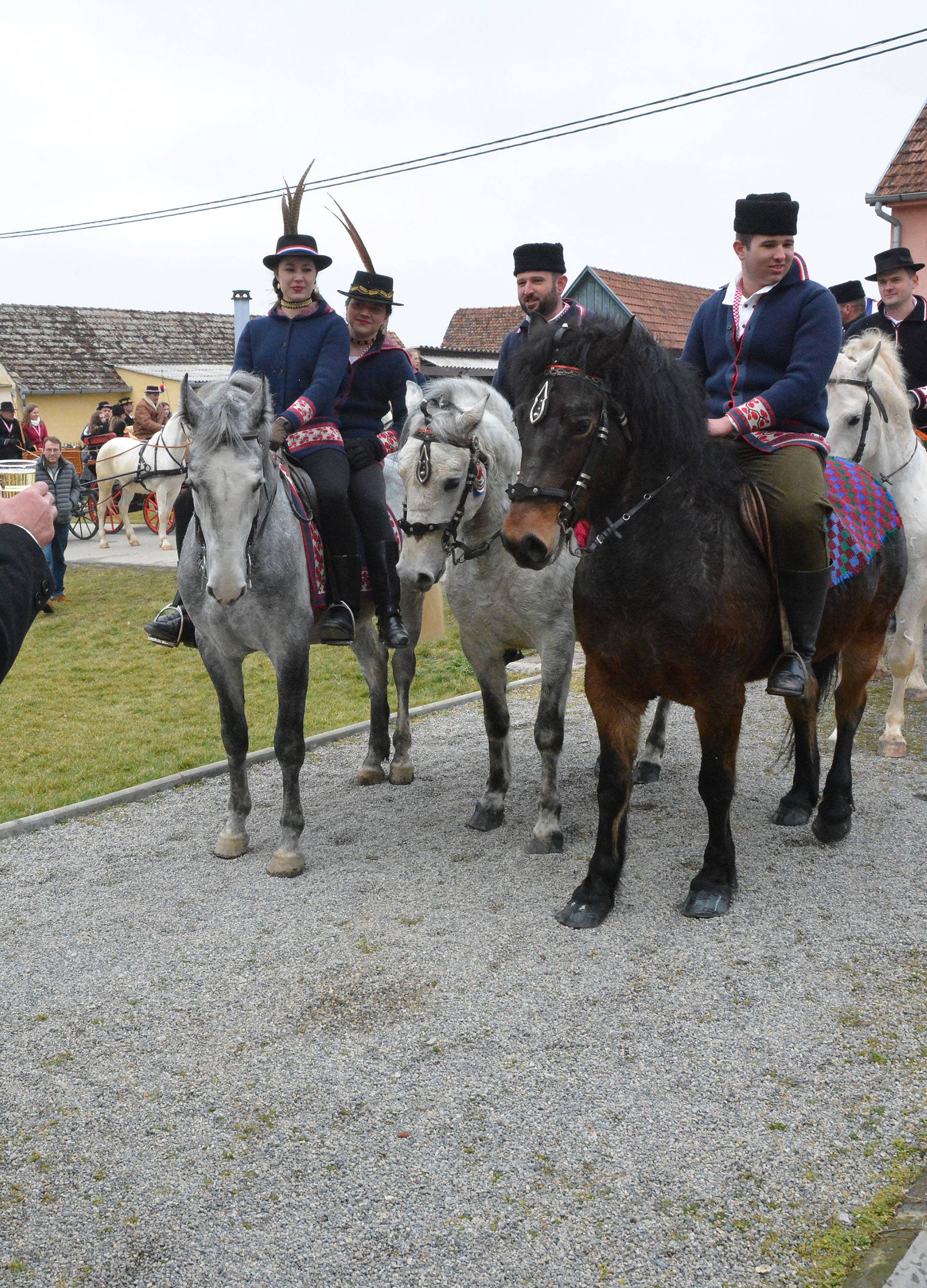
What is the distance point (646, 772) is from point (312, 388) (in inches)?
118

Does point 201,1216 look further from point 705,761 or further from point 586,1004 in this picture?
point 705,761

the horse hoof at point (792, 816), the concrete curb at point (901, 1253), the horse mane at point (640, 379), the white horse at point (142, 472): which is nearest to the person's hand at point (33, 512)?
the horse mane at point (640, 379)

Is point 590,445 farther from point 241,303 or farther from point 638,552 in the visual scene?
point 241,303

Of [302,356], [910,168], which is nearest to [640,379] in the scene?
[302,356]

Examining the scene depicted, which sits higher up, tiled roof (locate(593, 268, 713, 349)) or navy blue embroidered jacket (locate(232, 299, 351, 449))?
tiled roof (locate(593, 268, 713, 349))

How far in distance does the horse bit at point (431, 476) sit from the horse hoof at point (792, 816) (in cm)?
227

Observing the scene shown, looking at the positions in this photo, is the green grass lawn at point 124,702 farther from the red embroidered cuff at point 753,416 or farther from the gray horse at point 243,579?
the red embroidered cuff at point 753,416

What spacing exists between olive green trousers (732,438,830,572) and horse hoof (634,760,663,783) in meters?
2.32

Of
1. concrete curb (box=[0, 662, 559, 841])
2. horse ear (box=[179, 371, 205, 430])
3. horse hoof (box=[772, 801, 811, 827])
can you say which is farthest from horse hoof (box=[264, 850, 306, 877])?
horse hoof (box=[772, 801, 811, 827])

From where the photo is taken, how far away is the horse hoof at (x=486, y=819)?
5520 mm

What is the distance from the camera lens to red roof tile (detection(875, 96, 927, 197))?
17391 millimetres

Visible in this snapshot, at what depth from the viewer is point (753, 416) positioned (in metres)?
4.21

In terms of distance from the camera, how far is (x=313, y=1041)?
3541 millimetres

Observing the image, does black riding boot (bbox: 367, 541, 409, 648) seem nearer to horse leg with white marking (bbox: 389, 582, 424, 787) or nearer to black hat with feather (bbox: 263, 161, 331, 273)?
horse leg with white marking (bbox: 389, 582, 424, 787)
